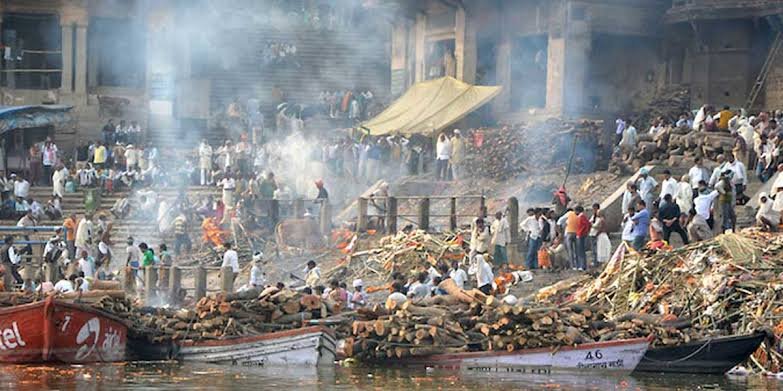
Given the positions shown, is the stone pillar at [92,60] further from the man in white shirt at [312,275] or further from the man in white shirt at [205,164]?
the man in white shirt at [312,275]

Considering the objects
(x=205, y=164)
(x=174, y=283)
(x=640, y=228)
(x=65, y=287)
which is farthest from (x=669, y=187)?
(x=205, y=164)

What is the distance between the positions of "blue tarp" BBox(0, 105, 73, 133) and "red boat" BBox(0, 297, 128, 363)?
15.3 meters

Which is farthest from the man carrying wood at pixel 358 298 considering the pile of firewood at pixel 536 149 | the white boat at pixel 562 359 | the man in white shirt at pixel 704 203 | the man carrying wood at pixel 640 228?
the pile of firewood at pixel 536 149

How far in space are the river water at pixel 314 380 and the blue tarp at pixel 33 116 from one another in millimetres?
15878

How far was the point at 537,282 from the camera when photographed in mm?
26250

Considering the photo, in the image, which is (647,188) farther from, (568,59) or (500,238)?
(568,59)

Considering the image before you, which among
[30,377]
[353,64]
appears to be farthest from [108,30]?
[30,377]

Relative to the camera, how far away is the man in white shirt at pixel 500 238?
27.3m

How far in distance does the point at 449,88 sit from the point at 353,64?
592 centimetres

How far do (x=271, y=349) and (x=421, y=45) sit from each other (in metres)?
21.3

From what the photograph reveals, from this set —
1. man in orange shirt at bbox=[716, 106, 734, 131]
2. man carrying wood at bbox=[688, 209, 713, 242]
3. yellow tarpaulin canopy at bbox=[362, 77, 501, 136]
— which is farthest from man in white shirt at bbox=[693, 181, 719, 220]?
yellow tarpaulin canopy at bbox=[362, 77, 501, 136]

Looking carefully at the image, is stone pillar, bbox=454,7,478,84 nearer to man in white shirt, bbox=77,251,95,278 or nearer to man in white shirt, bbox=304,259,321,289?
man in white shirt, bbox=77,251,95,278

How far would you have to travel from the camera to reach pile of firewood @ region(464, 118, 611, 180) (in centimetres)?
3356

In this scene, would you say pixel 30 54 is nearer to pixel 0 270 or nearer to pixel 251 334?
pixel 0 270
